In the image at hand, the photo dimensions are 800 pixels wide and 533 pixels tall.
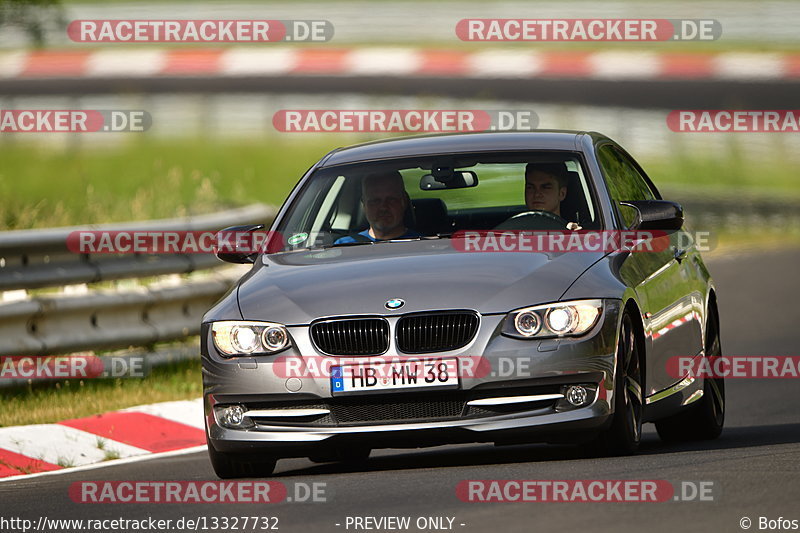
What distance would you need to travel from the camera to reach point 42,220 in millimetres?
15484

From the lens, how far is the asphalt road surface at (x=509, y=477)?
22.9ft

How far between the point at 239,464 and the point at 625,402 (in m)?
1.78

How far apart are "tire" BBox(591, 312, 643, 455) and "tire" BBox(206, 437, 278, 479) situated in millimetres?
1512

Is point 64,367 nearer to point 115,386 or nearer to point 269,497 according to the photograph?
point 115,386

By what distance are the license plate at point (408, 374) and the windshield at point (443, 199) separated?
1.27m

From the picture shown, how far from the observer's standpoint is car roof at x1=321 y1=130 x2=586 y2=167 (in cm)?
984

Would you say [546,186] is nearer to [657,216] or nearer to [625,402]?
[657,216]
